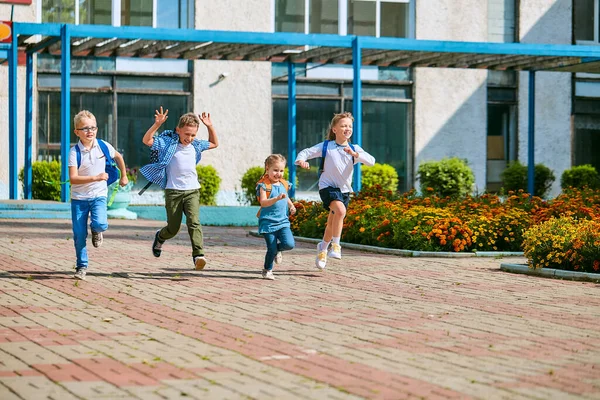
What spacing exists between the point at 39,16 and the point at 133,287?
17715 mm

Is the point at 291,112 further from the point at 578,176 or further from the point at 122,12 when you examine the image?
the point at 578,176

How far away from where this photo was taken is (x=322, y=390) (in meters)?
5.74

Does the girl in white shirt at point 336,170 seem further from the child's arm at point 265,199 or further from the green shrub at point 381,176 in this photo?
the green shrub at point 381,176

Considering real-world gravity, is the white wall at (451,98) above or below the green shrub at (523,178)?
above

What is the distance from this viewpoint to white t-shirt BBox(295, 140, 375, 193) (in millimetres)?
12320

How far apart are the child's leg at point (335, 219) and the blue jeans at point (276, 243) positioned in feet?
3.95

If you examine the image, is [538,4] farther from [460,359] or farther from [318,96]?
[460,359]

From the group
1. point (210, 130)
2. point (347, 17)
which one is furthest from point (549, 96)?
point (210, 130)

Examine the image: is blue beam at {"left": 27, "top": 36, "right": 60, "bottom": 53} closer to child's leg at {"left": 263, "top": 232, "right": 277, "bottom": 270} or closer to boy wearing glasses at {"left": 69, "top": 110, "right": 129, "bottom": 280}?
boy wearing glasses at {"left": 69, "top": 110, "right": 129, "bottom": 280}

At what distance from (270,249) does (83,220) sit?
1.91 m

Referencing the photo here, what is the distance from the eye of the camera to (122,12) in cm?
2722

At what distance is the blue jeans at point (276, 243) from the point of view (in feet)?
36.5

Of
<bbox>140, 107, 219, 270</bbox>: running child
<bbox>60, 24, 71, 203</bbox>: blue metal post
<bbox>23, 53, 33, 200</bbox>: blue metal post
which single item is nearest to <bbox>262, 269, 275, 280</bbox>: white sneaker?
<bbox>140, 107, 219, 270</bbox>: running child

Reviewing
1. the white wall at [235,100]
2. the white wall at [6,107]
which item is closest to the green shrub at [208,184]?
the white wall at [235,100]
